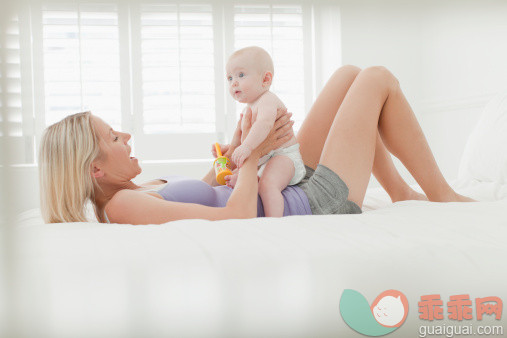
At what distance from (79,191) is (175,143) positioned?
1.97 meters

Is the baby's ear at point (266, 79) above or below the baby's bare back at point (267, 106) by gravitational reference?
above

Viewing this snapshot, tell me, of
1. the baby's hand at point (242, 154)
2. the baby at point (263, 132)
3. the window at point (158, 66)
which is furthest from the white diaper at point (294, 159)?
the window at point (158, 66)

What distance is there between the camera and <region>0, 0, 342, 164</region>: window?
2.95m

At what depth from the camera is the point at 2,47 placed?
0.22 m

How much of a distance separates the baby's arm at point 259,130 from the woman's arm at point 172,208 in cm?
→ 6

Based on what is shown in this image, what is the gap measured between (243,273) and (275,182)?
0.69 m

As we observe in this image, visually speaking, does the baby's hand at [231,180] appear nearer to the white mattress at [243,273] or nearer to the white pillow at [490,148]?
the white mattress at [243,273]

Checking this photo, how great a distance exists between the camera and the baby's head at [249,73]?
1.48m

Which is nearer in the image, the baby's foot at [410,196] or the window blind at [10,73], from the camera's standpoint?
the window blind at [10,73]

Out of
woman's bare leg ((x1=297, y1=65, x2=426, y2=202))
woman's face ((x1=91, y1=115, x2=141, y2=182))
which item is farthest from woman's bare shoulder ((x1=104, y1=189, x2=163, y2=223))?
woman's bare leg ((x1=297, y1=65, x2=426, y2=202))

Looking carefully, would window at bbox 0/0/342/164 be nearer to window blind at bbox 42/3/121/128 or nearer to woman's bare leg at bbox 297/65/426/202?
window blind at bbox 42/3/121/128

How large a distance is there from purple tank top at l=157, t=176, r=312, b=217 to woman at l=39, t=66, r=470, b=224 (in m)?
0.02

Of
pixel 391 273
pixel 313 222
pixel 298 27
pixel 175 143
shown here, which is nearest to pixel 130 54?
pixel 175 143

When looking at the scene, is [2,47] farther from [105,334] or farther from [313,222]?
[313,222]
